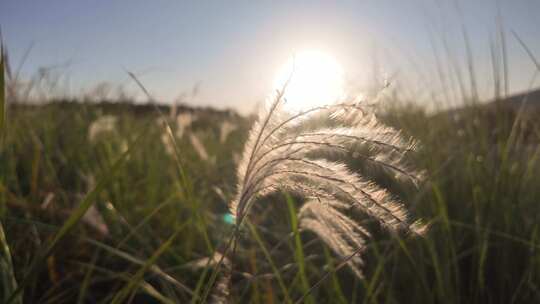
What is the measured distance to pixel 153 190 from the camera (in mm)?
2652

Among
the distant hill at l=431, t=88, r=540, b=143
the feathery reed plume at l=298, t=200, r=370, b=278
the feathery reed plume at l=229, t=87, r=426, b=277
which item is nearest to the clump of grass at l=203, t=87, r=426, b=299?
the feathery reed plume at l=229, t=87, r=426, b=277

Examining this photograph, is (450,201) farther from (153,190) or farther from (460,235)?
(153,190)

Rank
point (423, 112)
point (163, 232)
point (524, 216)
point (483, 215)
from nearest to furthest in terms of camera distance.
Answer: point (483, 215) < point (524, 216) < point (163, 232) < point (423, 112)

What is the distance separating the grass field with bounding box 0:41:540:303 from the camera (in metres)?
1.37

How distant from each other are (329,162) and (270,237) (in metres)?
1.68

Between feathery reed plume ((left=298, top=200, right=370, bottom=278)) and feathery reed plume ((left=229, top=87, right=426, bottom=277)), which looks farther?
feathery reed plume ((left=298, top=200, right=370, bottom=278))

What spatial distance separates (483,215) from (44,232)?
6.19ft

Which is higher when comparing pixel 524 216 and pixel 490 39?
pixel 490 39

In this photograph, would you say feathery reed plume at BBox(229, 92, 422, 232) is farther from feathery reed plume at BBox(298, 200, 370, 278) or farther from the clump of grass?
feathery reed plume at BBox(298, 200, 370, 278)

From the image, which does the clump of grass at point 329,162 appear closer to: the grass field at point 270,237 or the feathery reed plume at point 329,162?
the feathery reed plume at point 329,162

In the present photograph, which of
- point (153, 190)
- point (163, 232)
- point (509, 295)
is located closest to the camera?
point (509, 295)

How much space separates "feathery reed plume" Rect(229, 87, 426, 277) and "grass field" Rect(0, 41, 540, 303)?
238mm

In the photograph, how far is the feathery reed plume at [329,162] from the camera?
2.32 ft

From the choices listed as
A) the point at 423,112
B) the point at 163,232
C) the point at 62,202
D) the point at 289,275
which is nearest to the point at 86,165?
the point at 62,202
